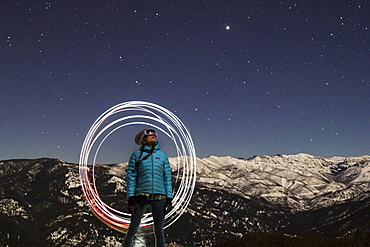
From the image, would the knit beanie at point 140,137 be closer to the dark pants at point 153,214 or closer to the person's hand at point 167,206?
the dark pants at point 153,214

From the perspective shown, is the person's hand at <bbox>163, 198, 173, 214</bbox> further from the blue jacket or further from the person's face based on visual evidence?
the person's face

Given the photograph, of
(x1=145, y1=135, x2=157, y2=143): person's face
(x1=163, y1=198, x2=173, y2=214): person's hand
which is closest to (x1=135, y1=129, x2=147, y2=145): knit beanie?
(x1=145, y1=135, x2=157, y2=143): person's face

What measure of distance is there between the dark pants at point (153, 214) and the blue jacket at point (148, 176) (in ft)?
0.73

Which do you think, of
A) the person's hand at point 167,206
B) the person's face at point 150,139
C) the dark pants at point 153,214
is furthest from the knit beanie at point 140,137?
the person's hand at point 167,206

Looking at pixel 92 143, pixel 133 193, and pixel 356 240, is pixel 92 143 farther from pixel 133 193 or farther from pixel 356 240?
pixel 356 240

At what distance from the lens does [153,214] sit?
8.34m

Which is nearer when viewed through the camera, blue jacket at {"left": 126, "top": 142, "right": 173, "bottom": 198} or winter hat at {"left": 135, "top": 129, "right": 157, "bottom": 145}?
blue jacket at {"left": 126, "top": 142, "right": 173, "bottom": 198}

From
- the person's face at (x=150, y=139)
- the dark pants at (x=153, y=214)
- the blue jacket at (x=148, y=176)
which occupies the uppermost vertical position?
the person's face at (x=150, y=139)

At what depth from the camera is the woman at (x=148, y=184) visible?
8.12m

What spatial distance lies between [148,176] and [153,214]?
91 cm

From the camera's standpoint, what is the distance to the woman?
8.12 m

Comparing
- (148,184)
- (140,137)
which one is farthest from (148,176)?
(140,137)

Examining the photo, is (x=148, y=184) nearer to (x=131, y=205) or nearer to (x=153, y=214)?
(x=131, y=205)

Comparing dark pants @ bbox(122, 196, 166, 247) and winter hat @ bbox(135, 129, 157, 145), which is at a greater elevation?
winter hat @ bbox(135, 129, 157, 145)
